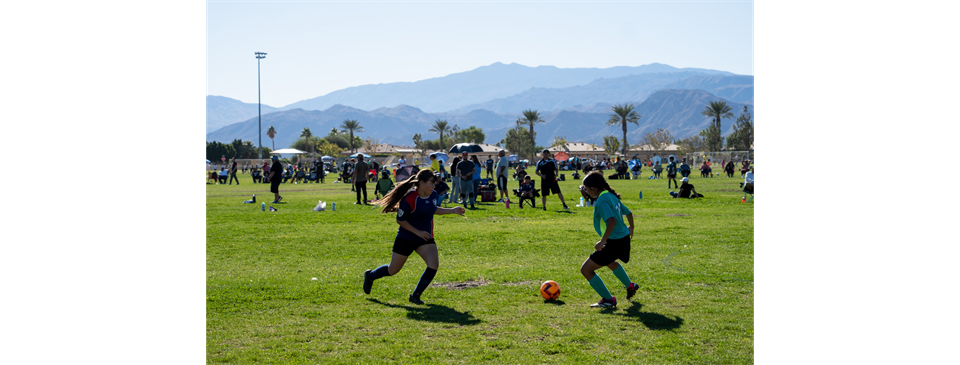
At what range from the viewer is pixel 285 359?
195 inches

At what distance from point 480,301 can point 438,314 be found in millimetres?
683

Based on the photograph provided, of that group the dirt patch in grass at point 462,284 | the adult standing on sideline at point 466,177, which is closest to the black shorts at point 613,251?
the dirt patch in grass at point 462,284

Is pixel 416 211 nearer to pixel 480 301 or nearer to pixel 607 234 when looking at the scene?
pixel 480 301

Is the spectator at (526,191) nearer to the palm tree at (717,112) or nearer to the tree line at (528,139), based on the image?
the tree line at (528,139)

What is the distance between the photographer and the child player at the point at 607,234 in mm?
6230

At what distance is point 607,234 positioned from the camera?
6.20 meters

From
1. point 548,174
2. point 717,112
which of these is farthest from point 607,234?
point 717,112

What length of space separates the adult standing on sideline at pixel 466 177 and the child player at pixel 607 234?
38.8 feet

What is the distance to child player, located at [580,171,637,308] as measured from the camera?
6230 mm
